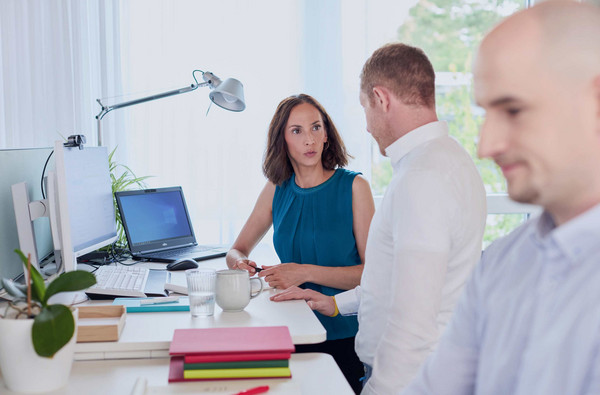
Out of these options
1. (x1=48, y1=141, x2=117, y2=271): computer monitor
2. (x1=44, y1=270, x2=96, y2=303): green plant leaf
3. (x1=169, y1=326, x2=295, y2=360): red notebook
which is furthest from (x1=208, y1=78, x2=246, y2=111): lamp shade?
(x1=44, y1=270, x2=96, y2=303): green plant leaf

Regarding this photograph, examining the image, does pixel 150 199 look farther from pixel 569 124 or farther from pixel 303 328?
pixel 569 124

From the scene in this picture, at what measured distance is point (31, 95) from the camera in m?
3.77

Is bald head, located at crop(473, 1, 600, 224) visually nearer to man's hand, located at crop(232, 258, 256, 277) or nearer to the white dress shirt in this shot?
the white dress shirt

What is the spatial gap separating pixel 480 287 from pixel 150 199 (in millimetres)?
2223

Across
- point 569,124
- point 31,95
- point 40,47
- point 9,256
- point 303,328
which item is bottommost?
point 303,328

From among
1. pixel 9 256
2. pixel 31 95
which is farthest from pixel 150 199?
pixel 31 95

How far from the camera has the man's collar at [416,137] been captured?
60.9 inches

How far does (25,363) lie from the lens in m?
1.21

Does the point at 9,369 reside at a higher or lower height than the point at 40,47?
lower

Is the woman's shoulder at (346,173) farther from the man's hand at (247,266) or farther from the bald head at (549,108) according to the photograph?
the bald head at (549,108)

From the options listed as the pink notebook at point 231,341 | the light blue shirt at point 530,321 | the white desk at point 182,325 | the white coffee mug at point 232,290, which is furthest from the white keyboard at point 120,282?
the light blue shirt at point 530,321

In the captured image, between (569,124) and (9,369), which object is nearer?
(569,124)

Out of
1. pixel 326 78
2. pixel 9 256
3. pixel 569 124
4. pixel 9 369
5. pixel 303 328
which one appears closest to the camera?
pixel 569 124

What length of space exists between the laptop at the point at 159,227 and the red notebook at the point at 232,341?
1229 mm
